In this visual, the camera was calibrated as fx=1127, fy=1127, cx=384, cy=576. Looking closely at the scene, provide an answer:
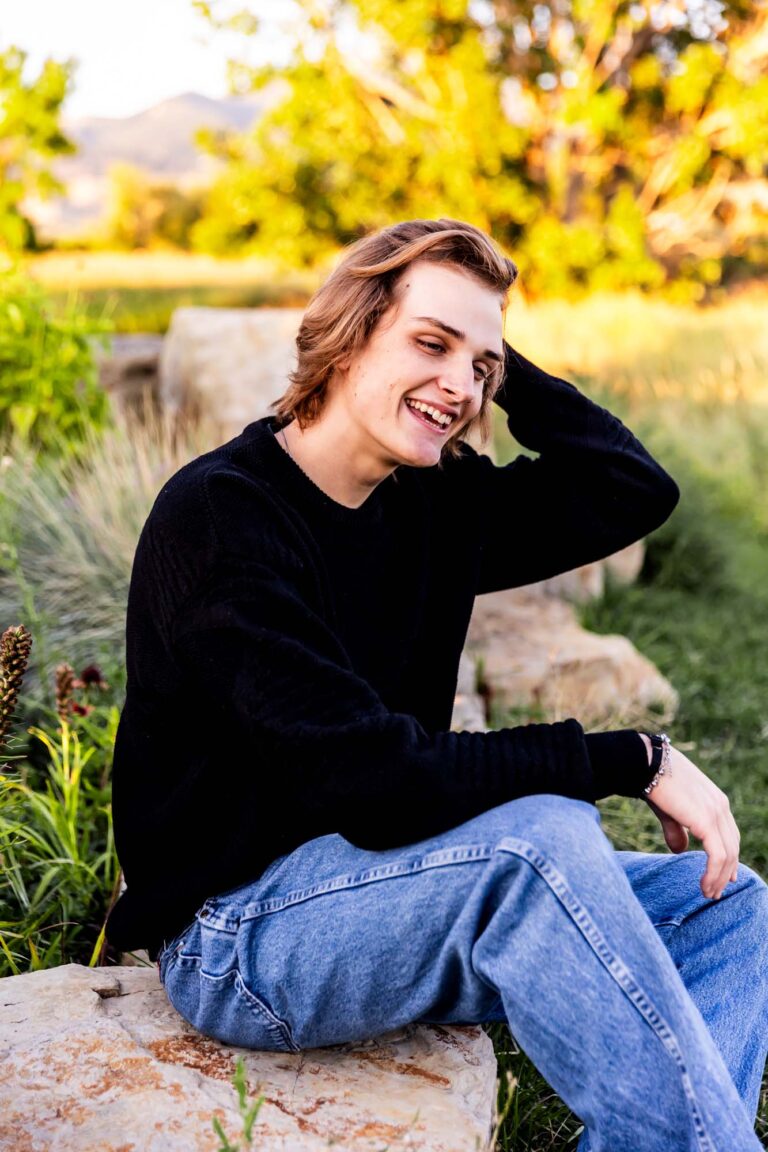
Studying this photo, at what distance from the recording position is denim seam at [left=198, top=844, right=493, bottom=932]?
5.29 ft

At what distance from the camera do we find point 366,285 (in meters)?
2.04

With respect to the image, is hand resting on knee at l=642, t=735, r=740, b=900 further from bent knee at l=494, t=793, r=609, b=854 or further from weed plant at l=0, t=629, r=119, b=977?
weed plant at l=0, t=629, r=119, b=977

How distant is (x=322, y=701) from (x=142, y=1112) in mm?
620

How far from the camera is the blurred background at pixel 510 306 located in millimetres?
3379

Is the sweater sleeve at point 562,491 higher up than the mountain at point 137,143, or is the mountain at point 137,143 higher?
the mountain at point 137,143

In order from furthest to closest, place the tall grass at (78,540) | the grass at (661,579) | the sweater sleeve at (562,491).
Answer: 1. the tall grass at (78,540)
2. the grass at (661,579)
3. the sweater sleeve at (562,491)

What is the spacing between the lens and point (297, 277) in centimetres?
1599

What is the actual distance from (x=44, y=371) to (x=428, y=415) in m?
3.10

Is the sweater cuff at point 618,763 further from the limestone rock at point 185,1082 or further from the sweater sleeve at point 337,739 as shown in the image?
the limestone rock at point 185,1082

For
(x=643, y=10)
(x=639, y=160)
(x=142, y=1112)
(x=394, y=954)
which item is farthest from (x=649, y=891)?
(x=639, y=160)

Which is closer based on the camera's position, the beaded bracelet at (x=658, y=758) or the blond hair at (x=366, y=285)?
the beaded bracelet at (x=658, y=758)

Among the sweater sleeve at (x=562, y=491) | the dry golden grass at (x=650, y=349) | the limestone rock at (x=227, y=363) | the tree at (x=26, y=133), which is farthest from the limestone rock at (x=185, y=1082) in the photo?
the dry golden grass at (x=650, y=349)

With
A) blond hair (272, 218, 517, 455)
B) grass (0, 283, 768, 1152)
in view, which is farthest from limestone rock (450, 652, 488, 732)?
blond hair (272, 218, 517, 455)

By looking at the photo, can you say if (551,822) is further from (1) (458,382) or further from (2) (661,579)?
(2) (661,579)
